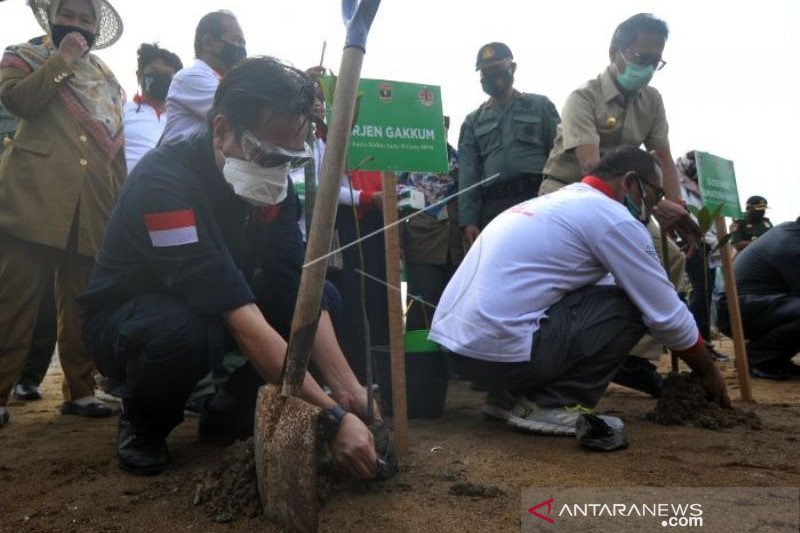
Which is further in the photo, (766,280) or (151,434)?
(766,280)

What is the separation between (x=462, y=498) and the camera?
66.2 inches

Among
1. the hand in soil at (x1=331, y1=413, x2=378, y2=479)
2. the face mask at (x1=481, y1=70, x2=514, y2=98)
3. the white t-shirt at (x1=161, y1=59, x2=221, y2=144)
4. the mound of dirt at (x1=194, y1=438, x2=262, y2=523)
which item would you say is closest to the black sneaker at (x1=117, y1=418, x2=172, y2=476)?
the mound of dirt at (x1=194, y1=438, x2=262, y2=523)

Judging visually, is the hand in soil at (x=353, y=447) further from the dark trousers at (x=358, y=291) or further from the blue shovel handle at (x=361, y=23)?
the dark trousers at (x=358, y=291)

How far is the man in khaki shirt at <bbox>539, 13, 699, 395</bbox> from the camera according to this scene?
10.3ft

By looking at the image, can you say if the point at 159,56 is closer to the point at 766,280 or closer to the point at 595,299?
the point at 595,299

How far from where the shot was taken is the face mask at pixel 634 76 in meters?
3.16

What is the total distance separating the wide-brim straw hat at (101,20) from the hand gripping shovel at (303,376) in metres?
1.99

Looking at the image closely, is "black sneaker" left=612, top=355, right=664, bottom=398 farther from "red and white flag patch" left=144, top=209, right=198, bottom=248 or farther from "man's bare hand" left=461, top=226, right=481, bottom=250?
"red and white flag patch" left=144, top=209, right=198, bottom=248

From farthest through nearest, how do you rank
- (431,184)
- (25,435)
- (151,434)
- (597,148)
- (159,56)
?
(431,184), (159,56), (597,148), (25,435), (151,434)

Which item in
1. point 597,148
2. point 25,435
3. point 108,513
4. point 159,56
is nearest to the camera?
point 108,513

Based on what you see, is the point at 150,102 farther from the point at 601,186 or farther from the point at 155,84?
the point at 601,186

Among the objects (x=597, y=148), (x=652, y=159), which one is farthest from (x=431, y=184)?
(x=652, y=159)

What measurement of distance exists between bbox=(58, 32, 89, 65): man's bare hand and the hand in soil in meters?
2.13

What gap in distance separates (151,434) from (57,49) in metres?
1.80
